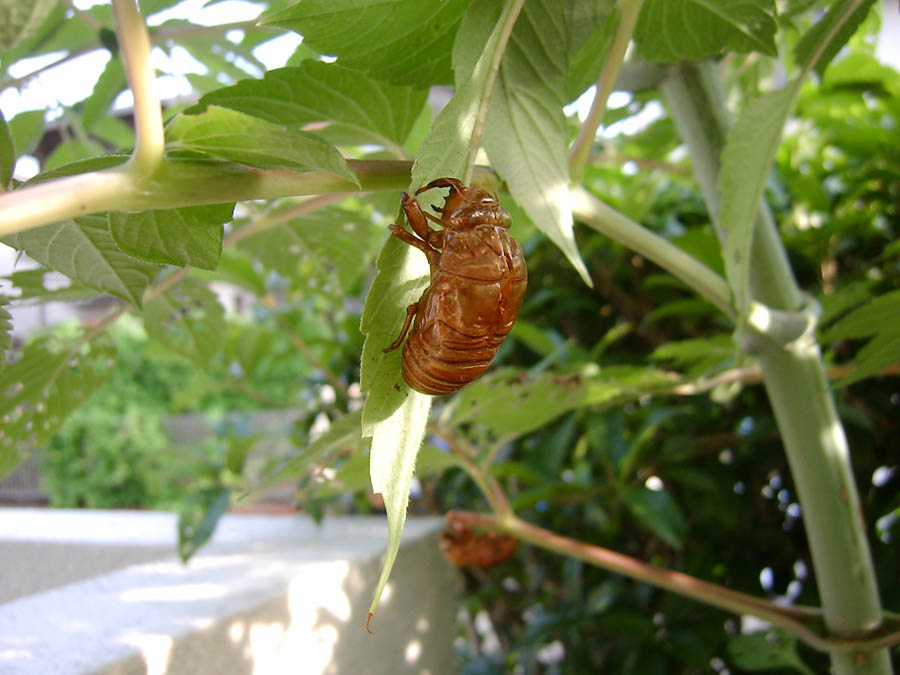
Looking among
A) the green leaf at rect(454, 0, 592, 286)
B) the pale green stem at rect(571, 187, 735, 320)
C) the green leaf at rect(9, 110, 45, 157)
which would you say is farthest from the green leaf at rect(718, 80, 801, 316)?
the green leaf at rect(9, 110, 45, 157)

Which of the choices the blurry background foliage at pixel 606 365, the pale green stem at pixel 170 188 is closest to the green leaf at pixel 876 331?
the blurry background foliage at pixel 606 365

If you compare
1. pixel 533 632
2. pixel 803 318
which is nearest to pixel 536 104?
pixel 803 318

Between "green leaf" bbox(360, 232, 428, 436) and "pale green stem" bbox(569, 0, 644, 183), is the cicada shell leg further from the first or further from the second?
"pale green stem" bbox(569, 0, 644, 183)

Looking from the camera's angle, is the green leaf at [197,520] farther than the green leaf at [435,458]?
Yes

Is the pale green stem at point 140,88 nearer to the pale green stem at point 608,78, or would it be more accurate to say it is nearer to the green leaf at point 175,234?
the green leaf at point 175,234

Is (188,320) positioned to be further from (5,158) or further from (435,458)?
(5,158)

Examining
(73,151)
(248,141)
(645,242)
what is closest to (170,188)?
(248,141)
